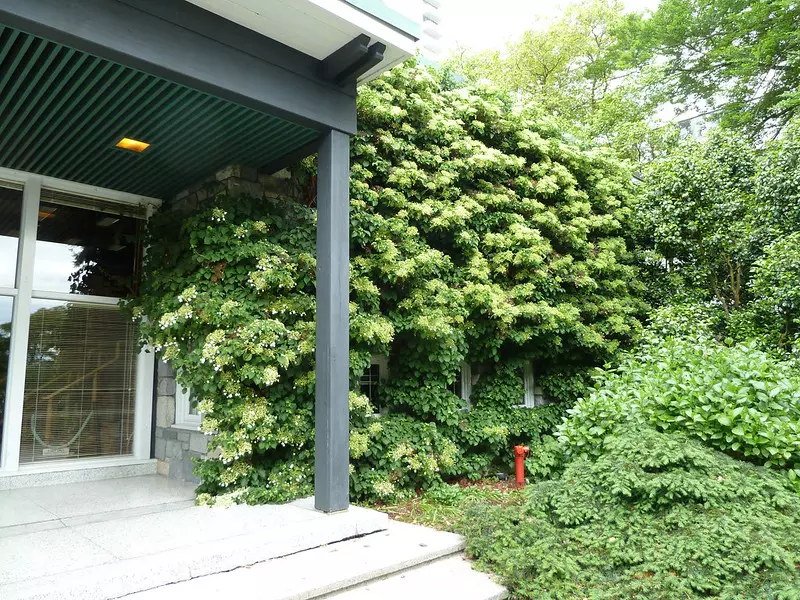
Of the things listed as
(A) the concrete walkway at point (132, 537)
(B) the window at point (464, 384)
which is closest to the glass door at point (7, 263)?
(A) the concrete walkway at point (132, 537)

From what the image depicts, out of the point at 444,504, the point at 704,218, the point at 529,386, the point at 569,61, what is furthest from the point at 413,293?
the point at 569,61

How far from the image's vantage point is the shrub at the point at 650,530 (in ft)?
9.30

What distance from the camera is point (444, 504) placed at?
4535 millimetres

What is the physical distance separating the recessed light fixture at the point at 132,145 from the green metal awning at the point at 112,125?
4 centimetres

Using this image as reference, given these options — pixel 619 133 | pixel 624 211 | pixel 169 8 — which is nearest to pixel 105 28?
pixel 169 8

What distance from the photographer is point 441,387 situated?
213 inches

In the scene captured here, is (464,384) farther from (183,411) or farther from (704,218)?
(704,218)

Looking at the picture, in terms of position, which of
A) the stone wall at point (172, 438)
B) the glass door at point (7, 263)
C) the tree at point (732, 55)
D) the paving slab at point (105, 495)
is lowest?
the paving slab at point (105, 495)

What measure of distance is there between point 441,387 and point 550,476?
1.41 m

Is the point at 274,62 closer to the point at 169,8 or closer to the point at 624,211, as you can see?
the point at 169,8

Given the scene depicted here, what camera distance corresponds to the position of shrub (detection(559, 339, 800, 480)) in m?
3.77

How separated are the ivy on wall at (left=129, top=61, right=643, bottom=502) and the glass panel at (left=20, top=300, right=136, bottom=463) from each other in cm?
42

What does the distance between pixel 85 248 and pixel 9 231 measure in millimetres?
575

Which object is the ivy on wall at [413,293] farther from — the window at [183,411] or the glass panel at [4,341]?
the glass panel at [4,341]
